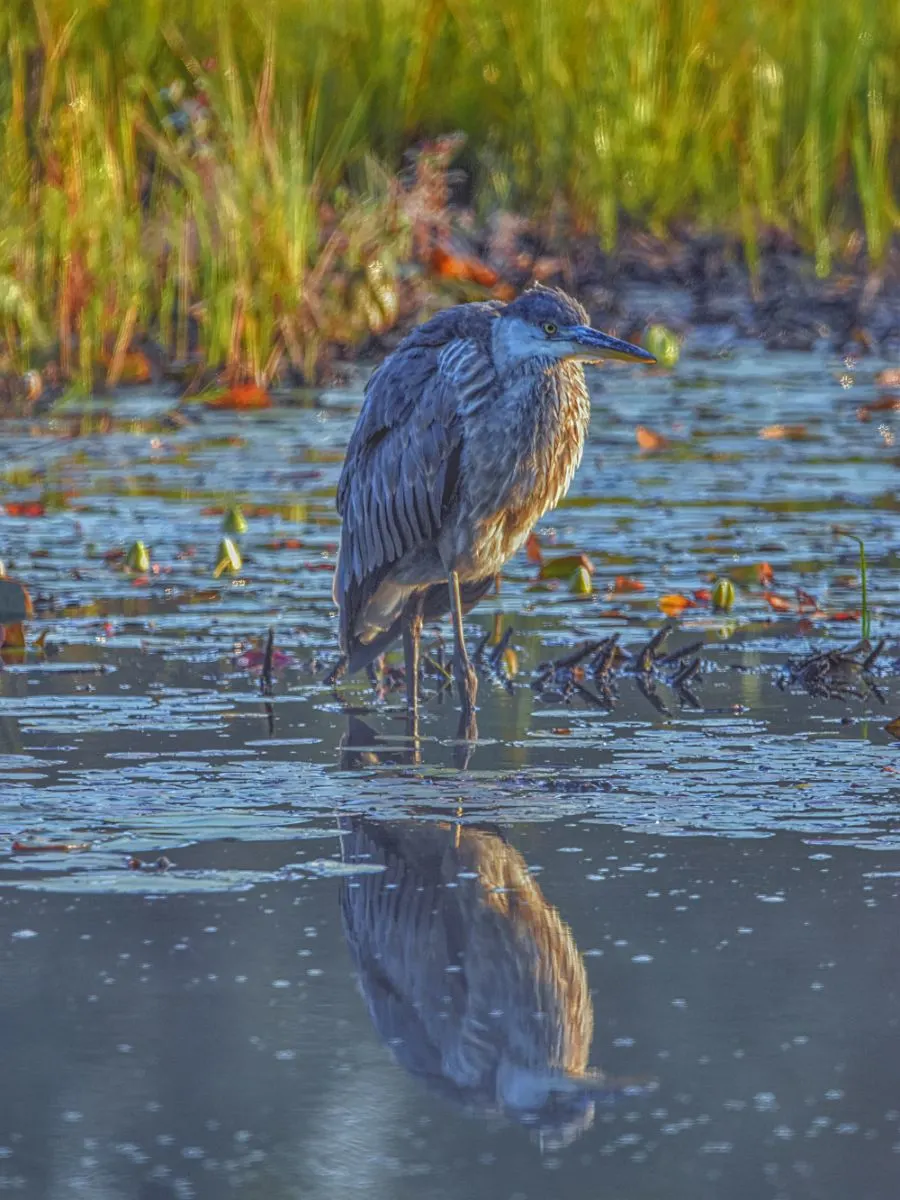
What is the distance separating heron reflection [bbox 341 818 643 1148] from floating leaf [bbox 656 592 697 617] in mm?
2530

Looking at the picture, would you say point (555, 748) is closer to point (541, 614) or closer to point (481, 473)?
point (481, 473)

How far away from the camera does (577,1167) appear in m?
3.23

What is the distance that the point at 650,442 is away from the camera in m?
10.4

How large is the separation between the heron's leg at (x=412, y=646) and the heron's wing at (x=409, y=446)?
0.46 ft

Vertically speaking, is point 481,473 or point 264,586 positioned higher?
point 481,473

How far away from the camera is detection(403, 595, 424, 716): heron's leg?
6176 millimetres

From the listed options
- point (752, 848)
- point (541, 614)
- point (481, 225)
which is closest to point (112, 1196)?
point (752, 848)

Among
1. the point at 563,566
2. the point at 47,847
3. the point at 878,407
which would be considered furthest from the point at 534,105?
the point at 47,847

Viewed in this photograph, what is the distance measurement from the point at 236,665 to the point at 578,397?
1.16m

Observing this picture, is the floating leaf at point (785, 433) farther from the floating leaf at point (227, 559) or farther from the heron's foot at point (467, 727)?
the heron's foot at point (467, 727)

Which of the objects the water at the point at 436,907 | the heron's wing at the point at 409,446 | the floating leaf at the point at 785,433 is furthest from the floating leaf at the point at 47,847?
the floating leaf at the point at 785,433

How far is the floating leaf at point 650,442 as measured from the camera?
33.9 ft

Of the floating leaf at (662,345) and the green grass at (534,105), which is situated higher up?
the green grass at (534,105)

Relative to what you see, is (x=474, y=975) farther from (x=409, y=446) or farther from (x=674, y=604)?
(x=674, y=604)
